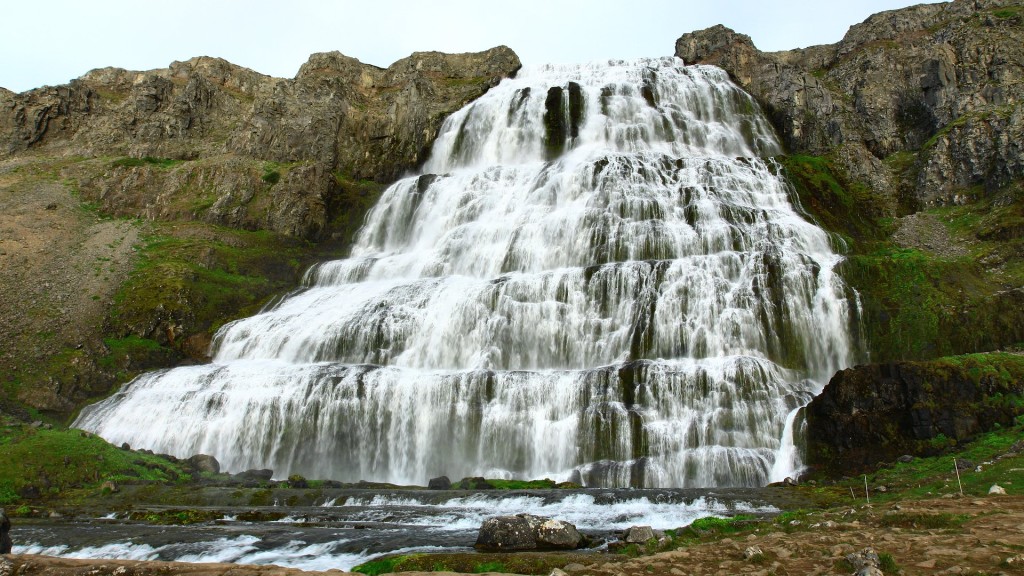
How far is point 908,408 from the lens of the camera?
2042 centimetres

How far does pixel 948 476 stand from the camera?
14.8 metres

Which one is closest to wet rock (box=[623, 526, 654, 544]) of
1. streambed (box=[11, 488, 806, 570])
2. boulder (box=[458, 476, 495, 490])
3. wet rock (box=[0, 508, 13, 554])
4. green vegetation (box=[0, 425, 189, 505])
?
streambed (box=[11, 488, 806, 570])

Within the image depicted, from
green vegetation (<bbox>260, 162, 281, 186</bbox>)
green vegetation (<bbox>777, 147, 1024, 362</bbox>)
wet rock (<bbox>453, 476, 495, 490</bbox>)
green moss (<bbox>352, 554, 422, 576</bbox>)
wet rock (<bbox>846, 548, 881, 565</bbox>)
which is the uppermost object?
green vegetation (<bbox>260, 162, 281, 186</bbox>)

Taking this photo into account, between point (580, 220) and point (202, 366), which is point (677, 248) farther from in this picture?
point (202, 366)

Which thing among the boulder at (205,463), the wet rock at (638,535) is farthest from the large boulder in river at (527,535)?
the boulder at (205,463)

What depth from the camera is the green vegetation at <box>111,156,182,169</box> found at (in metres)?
58.5

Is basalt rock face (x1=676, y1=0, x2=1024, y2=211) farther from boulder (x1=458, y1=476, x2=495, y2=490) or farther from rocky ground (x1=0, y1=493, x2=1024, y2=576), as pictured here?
rocky ground (x1=0, y1=493, x2=1024, y2=576)

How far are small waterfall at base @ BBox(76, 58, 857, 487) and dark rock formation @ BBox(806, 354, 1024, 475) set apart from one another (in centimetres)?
177

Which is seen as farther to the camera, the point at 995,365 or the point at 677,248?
the point at 677,248

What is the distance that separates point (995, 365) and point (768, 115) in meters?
38.4

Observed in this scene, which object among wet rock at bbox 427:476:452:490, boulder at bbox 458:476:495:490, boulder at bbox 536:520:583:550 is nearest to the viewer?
boulder at bbox 536:520:583:550

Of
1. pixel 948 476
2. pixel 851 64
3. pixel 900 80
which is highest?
pixel 851 64

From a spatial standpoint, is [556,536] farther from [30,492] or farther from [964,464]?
[30,492]

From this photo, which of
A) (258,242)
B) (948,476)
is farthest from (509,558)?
(258,242)
